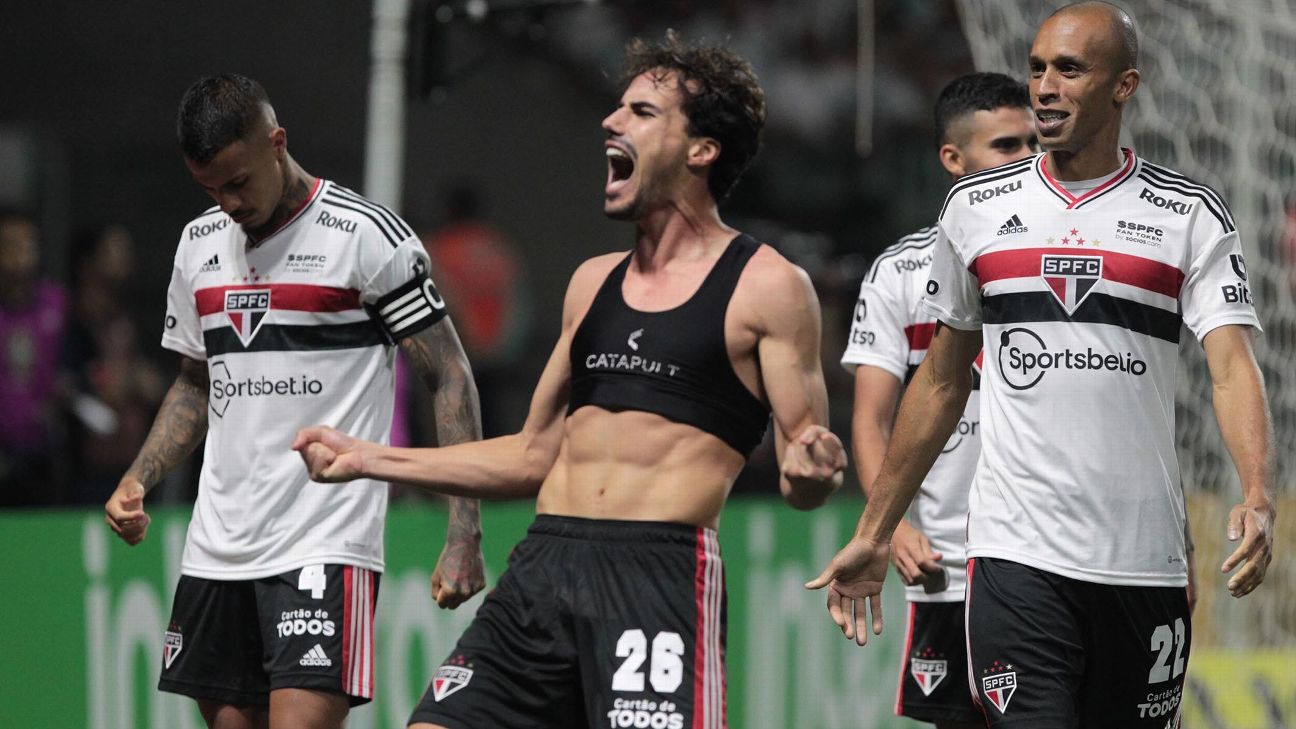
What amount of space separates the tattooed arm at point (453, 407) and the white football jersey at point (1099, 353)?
154 cm

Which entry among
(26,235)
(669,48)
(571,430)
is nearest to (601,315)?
(571,430)

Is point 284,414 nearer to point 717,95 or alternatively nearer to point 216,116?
point 216,116

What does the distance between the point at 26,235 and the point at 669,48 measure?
4609 millimetres

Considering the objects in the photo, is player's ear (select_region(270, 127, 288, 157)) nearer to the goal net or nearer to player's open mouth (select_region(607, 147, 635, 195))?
player's open mouth (select_region(607, 147, 635, 195))

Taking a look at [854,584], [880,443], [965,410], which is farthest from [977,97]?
[854,584]

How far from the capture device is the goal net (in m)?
9.79

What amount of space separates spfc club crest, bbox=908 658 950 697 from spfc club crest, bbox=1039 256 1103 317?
5.53 ft

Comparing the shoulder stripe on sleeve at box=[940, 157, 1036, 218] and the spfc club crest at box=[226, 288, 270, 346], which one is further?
the spfc club crest at box=[226, 288, 270, 346]

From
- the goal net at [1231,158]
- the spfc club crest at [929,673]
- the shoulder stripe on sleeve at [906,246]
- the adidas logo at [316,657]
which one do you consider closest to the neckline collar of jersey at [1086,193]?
the shoulder stripe on sleeve at [906,246]

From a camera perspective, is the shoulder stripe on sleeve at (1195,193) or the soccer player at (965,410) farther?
the soccer player at (965,410)

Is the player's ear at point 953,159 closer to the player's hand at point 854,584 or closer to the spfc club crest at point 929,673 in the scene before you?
the spfc club crest at point 929,673

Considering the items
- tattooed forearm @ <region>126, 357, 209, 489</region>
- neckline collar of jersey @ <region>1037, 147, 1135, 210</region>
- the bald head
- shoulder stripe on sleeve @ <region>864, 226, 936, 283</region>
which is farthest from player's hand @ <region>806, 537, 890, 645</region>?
tattooed forearm @ <region>126, 357, 209, 489</region>

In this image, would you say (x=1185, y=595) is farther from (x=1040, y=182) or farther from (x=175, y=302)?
(x=175, y=302)

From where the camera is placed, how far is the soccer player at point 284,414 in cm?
539
